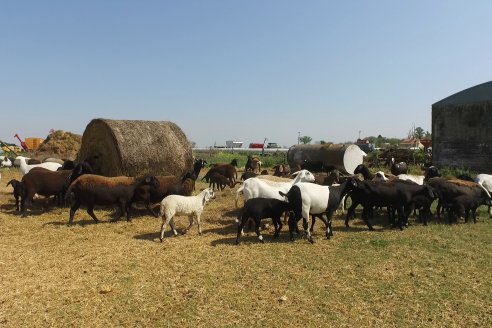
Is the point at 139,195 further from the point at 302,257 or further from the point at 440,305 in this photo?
the point at 440,305

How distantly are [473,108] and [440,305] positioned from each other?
2376 cm

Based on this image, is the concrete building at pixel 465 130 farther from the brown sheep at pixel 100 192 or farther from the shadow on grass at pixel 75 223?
the shadow on grass at pixel 75 223

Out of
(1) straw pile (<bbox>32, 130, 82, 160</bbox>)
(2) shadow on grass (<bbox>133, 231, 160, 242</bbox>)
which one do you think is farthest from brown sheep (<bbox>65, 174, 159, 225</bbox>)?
(1) straw pile (<bbox>32, 130, 82, 160</bbox>)

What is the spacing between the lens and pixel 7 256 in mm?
8391

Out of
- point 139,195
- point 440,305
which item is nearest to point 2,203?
point 139,195

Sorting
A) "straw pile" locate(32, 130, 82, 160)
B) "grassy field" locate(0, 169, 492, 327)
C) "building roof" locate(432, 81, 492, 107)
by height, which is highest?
"building roof" locate(432, 81, 492, 107)

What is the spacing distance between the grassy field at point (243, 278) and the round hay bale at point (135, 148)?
3754mm

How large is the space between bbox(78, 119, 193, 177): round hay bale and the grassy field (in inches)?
148

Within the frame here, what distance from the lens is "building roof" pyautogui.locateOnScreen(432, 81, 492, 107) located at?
2498 cm

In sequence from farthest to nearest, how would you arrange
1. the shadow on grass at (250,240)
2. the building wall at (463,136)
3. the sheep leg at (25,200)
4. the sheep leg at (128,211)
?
the building wall at (463,136), the sheep leg at (25,200), the sheep leg at (128,211), the shadow on grass at (250,240)

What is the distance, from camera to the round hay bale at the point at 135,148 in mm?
14109

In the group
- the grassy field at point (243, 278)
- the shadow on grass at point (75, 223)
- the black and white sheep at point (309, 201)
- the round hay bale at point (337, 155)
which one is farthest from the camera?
the round hay bale at point (337, 155)

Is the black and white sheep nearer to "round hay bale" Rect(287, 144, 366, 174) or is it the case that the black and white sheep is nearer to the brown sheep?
the brown sheep

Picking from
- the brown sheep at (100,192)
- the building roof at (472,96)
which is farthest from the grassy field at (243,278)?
the building roof at (472,96)
